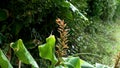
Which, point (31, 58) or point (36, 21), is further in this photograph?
point (36, 21)

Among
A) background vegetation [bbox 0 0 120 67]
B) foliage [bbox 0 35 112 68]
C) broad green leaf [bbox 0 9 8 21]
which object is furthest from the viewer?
background vegetation [bbox 0 0 120 67]

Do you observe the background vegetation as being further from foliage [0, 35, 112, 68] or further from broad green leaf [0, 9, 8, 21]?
foliage [0, 35, 112, 68]

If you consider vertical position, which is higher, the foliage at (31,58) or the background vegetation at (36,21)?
the background vegetation at (36,21)

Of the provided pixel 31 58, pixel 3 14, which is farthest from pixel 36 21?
pixel 31 58

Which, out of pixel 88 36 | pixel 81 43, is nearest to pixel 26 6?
pixel 81 43

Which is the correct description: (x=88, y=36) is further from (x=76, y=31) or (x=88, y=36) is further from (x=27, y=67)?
(x=27, y=67)

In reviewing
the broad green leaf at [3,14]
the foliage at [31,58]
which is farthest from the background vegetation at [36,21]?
the foliage at [31,58]

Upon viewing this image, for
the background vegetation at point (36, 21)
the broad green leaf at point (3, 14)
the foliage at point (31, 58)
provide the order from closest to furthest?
1. the foliage at point (31, 58)
2. the broad green leaf at point (3, 14)
3. the background vegetation at point (36, 21)

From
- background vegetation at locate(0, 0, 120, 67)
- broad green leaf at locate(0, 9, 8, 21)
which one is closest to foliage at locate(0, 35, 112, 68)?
background vegetation at locate(0, 0, 120, 67)

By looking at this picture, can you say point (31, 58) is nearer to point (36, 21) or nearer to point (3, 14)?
point (3, 14)

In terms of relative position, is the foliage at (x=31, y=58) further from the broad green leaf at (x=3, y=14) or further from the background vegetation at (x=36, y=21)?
the broad green leaf at (x=3, y=14)

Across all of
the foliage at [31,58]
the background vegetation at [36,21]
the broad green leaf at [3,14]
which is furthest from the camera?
the background vegetation at [36,21]

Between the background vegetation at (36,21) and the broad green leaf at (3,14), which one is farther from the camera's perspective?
the background vegetation at (36,21)

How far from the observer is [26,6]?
143 inches
